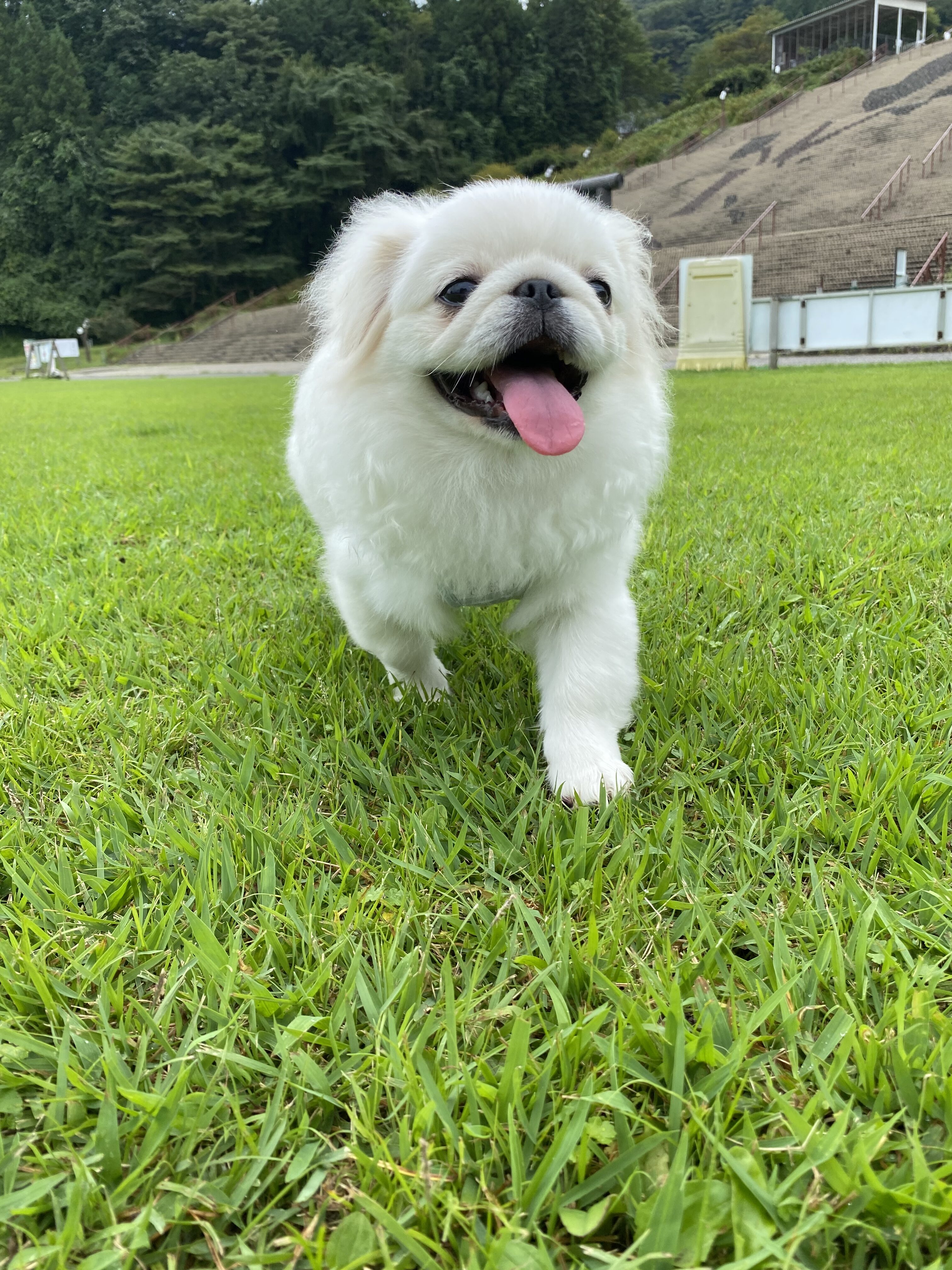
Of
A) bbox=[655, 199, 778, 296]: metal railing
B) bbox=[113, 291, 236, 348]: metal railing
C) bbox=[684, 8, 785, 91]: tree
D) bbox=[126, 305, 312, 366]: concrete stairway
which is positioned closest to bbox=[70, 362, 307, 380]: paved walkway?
bbox=[126, 305, 312, 366]: concrete stairway

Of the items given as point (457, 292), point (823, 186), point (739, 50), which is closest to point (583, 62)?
point (739, 50)

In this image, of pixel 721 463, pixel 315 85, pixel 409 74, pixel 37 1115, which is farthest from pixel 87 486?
pixel 409 74

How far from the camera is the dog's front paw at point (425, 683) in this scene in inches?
82.8

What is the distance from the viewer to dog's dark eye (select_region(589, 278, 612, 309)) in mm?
1764

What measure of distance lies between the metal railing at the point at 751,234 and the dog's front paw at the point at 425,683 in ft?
70.0

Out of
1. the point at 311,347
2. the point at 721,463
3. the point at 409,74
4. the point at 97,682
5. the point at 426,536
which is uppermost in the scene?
the point at 409,74

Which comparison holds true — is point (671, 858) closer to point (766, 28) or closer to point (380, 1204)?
point (380, 1204)

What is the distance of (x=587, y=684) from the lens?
5.76ft

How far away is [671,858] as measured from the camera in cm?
135

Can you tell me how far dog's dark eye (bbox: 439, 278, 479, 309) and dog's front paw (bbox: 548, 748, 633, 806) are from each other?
3.11 ft

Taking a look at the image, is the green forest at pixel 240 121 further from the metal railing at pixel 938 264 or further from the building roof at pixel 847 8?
the metal railing at pixel 938 264

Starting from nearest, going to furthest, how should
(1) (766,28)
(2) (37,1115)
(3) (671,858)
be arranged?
(2) (37,1115) < (3) (671,858) < (1) (766,28)

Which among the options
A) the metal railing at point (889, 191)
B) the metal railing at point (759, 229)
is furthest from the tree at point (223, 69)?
the metal railing at point (889, 191)

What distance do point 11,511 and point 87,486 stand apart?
0.76 m
